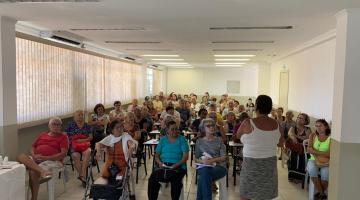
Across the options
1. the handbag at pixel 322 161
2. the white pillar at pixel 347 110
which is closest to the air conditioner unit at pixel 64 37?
the white pillar at pixel 347 110

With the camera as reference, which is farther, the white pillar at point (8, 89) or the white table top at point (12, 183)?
the white pillar at point (8, 89)

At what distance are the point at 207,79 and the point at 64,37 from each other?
41.2 ft

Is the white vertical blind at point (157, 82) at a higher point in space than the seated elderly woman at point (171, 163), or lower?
higher

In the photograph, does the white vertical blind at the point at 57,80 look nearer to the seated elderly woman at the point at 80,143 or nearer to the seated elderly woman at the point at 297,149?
the seated elderly woman at the point at 80,143

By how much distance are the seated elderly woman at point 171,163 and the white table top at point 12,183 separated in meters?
1.49

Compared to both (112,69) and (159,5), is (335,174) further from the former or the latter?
(112,69)

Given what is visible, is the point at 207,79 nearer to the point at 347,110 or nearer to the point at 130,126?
the point at 130,126

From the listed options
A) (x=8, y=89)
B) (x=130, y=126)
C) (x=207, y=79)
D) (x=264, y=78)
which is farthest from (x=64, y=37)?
(x=207, y=79)

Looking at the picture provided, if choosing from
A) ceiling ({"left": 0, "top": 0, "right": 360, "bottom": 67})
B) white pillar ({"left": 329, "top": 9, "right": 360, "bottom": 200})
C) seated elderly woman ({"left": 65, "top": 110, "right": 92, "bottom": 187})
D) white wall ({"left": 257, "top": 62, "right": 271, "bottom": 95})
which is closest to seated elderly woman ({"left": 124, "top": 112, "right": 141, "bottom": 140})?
seated elderly woman ({"left": 65, "top": 110, "right": 92, "bottom": 187})

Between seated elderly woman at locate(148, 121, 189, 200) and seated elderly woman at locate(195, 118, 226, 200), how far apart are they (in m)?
0.22

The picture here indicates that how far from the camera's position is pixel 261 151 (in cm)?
285

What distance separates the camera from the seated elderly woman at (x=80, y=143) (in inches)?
192

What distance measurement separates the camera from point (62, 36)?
6.07 meters

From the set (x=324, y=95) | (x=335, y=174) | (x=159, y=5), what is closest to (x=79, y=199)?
(x=159, y=5)
